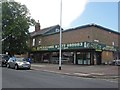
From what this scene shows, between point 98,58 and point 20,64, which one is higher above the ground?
point 98,58

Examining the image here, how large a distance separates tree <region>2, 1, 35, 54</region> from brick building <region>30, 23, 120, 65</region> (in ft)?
15.7

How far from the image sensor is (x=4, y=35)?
50406 millimetres

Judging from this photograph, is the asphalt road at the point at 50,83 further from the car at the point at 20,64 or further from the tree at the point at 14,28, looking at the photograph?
the tree at the point at 14,28

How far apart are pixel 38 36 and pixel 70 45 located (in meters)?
15.2

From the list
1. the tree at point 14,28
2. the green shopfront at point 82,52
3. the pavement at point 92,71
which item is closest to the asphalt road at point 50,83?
the pavement at point 92,71

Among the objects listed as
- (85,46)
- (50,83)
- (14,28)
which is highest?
(14,28)

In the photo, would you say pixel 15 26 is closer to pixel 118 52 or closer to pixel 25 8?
pixel 25 8

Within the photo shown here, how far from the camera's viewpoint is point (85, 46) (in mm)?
38000

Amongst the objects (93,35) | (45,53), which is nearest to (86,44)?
(93,35)

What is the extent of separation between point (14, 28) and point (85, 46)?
17245 millimetres

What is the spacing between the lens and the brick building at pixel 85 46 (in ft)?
130

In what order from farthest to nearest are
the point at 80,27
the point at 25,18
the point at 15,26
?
the point at 25,18 → the point at 15,26 → the point at 80,27

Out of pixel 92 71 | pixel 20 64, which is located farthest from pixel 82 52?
pixel 92 71

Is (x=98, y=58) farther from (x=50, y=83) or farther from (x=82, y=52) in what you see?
(x=50, y=83)
